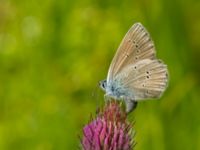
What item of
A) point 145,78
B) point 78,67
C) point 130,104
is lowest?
point 130,104

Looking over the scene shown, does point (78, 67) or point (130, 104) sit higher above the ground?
point (78, 67)

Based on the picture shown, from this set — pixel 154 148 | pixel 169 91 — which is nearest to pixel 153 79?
pixel 154 148

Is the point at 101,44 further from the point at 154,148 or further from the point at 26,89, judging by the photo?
the point at 154,148

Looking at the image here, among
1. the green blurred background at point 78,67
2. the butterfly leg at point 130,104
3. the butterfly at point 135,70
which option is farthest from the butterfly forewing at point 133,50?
the green blurred background at point 78,67

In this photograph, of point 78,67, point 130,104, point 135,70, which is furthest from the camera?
point 78,67

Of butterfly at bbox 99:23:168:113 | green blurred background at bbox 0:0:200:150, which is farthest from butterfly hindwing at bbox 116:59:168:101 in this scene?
green blurred background at bbox 0:0:200:150

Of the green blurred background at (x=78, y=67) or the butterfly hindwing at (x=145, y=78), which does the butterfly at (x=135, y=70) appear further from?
the green blurred background at (x=78, y=67)

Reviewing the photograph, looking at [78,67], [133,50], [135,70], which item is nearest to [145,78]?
[135,70]

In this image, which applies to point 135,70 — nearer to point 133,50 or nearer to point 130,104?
point 133,50
